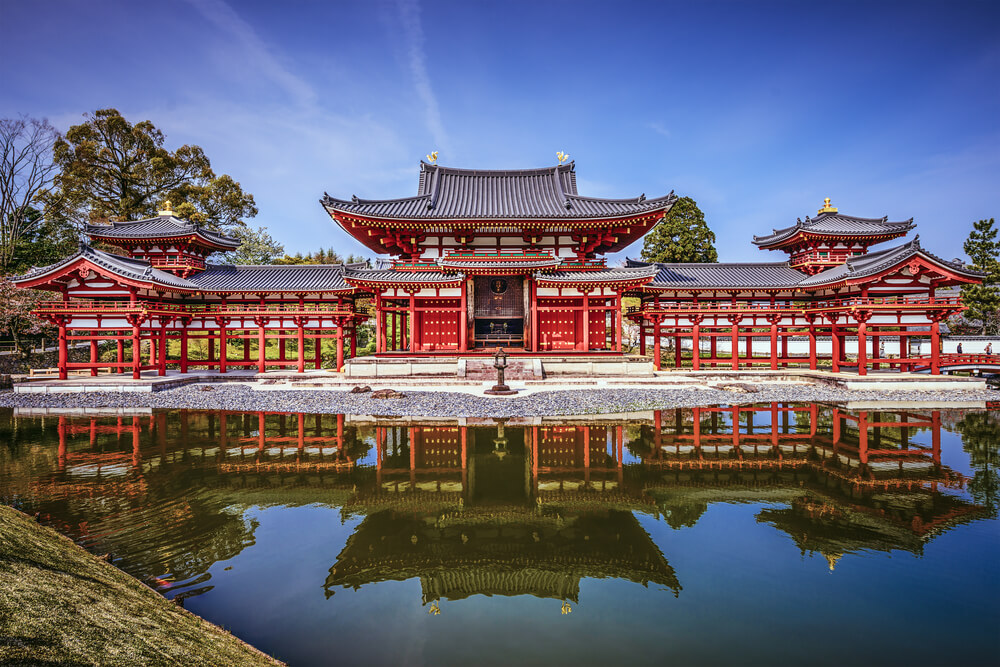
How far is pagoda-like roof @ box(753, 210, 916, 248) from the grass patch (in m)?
30.4

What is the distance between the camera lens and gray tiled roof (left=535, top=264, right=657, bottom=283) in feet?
70.6

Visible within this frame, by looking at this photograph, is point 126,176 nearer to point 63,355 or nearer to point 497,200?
point 63,355

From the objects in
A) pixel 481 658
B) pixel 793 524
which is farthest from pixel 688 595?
pixel 793 524

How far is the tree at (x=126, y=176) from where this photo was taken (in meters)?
34.2

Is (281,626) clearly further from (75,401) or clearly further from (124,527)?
(75,401)

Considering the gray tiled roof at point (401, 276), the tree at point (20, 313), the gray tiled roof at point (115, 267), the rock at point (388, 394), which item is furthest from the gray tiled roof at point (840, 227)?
the tree at point (20, 313)

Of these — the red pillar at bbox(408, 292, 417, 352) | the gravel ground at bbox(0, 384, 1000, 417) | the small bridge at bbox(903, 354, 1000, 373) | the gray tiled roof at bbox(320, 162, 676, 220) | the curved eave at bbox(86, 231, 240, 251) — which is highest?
the gray tiled roof at bbox(320, 162, 676, 220)

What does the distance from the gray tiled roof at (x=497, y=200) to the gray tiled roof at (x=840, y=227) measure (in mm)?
9578

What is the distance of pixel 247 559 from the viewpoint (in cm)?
541

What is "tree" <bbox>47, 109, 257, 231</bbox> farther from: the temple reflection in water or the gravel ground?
the temple reflection in water

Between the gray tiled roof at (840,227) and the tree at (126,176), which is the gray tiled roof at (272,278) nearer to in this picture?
the tree at (126,176)

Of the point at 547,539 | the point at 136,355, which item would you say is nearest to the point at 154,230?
the point at 136,355

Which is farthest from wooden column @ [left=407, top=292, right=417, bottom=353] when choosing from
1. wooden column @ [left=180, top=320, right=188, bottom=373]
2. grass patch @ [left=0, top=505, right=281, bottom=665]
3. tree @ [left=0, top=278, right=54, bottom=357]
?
tree @ [left=0, top=278, right=54, bottom=357]

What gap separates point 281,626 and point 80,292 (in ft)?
85.8
